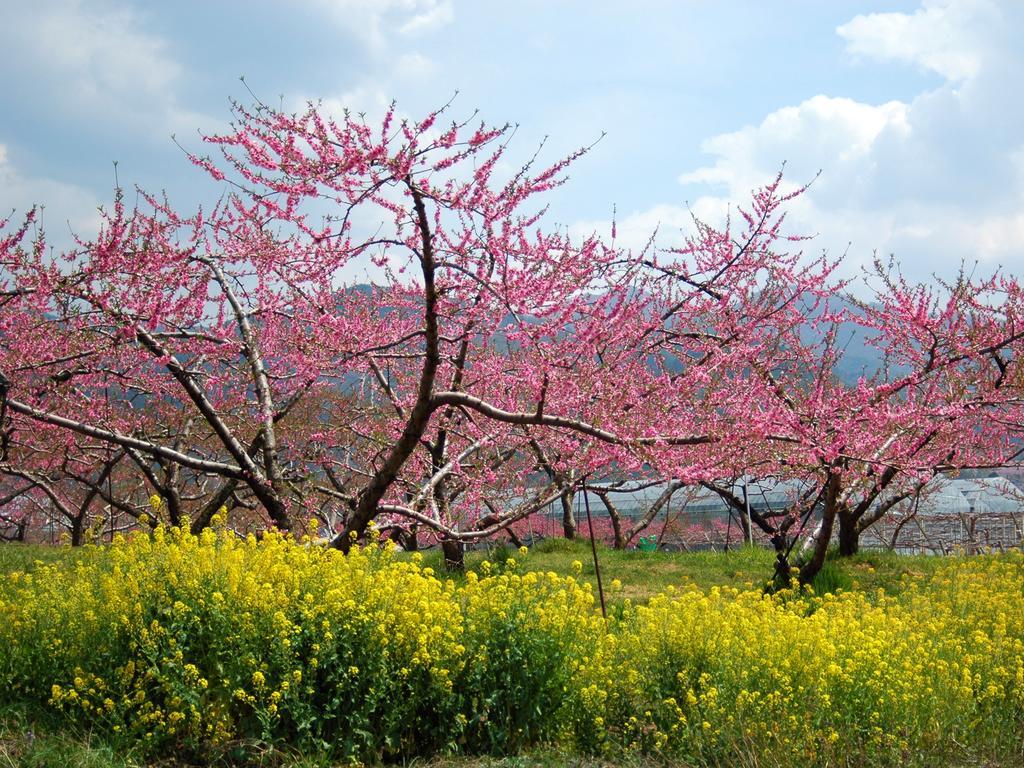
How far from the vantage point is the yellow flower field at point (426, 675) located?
14.5 ft

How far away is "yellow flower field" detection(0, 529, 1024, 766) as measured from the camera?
4.42 m

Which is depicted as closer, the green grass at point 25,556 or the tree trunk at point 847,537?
the green grass at point 25,556

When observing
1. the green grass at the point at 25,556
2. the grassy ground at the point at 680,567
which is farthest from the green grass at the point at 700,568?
the green grass at the point at 25,556

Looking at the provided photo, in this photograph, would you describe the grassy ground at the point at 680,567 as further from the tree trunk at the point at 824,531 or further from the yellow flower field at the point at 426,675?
the yellow flower field at the point at 426,675

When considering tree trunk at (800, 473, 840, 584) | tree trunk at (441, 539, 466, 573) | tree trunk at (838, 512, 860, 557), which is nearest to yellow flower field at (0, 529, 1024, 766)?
tree trunk at (800, 473, 840, 584)

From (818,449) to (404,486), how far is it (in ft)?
18.2

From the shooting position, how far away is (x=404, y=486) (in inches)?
433

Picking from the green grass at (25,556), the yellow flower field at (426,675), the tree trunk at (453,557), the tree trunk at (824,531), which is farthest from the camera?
the tree trunk at (453,557)

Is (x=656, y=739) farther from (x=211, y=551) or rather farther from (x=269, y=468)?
(x=269, y=468)

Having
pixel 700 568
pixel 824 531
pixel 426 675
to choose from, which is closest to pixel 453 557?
pixel 700 568

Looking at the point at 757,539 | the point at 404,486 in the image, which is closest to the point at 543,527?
the point at 757,539

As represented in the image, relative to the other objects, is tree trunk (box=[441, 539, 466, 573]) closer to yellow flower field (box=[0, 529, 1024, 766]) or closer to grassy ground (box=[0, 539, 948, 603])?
grassy ground (box=[0, 539, 948, 603])

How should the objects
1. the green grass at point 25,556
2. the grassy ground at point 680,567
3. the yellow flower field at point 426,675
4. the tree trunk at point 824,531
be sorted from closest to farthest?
the yellow flower field at point 426,675, the tree trunk at point 824,531, the green grass at point 25,556, the grassy ground at point 680,567

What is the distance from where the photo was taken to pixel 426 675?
4.62m
